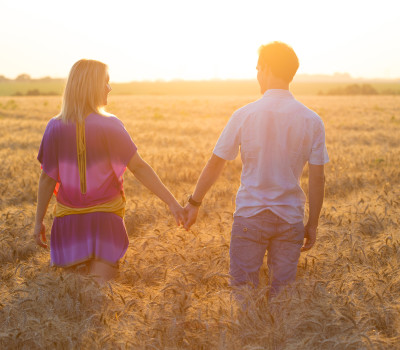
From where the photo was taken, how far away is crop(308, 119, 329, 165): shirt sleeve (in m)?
3.58

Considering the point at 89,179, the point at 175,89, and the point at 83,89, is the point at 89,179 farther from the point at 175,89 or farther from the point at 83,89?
the point at 175,89

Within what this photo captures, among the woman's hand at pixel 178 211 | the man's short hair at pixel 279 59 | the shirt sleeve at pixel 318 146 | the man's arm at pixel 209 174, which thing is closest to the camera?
the man's short hair at pixel 279 59

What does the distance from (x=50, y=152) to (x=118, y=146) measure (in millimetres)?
561

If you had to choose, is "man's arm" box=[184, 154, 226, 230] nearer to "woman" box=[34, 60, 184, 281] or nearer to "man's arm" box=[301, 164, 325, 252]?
"woman" box=[34, 60, 184, 281]

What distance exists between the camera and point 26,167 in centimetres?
890

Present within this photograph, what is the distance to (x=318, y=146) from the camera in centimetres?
360

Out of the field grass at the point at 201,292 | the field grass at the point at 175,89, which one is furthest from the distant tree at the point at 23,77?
the field grass at the point at 201,292

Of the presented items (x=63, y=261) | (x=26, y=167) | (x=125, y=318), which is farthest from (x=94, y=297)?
(x=26, y=167)

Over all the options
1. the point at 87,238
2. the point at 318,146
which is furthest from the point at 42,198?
the point at 318,146

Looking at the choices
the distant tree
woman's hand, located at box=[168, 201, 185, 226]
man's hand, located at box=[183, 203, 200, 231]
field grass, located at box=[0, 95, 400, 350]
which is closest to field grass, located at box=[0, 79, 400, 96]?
the distant tree

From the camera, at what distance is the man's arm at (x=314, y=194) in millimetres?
3660


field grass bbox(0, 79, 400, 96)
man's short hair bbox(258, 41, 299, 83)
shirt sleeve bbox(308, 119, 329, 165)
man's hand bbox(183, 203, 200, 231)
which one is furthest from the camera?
field grass bbox(0, 79, 400, 96)

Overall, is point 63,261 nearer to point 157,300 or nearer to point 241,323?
point 157,300

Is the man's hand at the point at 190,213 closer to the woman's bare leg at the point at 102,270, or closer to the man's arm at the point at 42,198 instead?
the woman's bare leg at the point at 102,270
